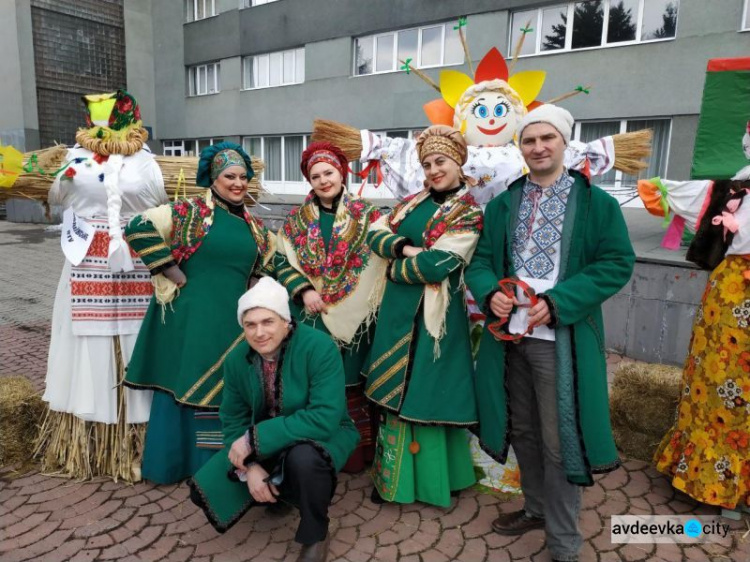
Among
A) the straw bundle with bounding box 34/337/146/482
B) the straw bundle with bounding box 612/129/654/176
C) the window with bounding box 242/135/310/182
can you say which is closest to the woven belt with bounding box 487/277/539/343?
the straw bundle with bounding box 612/129/654/176

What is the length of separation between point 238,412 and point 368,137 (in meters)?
2.06

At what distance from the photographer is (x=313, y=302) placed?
2816mm

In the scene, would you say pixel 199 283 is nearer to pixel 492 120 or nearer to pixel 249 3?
pixel 492 120

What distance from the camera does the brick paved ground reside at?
245 cm

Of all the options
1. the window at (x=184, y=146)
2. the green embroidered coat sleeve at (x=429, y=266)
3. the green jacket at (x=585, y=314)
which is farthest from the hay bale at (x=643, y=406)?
the window at (x=184, y=146)

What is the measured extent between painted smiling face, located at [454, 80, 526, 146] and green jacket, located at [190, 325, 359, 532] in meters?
1.76

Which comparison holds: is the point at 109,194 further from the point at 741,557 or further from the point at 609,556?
the point at 741,557

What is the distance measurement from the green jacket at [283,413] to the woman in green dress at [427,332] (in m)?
0.36

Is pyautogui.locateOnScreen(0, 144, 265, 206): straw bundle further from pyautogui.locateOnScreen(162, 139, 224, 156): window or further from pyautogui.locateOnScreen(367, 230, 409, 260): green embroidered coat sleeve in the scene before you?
pyautogui.locateOnScreen(162, 139, 224, 156): window

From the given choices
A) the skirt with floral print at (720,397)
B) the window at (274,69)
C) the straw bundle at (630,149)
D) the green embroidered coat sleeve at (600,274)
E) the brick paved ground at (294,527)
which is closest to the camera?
the green embroidered coat sleeve at (600,274)

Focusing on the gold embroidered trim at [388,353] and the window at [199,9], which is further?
the window at [199,9]

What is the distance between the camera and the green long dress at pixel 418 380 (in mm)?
2631

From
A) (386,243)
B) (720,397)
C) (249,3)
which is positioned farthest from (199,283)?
(249,3)

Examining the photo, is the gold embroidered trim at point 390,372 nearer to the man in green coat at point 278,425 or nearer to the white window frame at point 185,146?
the man in green coat at point 278,425
